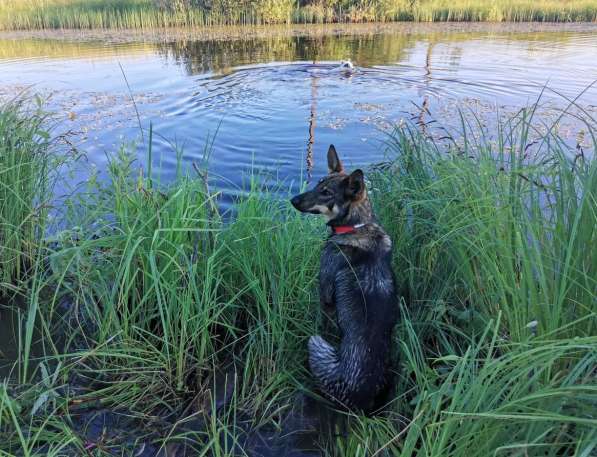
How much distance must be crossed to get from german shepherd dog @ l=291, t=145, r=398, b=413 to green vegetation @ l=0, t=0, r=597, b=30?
2081 cm

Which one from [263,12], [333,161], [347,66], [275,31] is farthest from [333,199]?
[263,12]

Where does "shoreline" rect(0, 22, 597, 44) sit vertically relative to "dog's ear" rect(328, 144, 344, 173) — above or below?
above

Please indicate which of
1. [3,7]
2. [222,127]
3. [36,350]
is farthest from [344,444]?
[3,7]

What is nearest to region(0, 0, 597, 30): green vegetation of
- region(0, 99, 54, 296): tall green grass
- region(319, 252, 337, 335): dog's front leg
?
region(0, 99, 54, 296): tall green grass

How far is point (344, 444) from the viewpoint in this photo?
2.26 metres

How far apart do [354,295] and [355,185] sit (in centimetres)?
67

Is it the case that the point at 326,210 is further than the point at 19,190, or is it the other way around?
the point at 19,190

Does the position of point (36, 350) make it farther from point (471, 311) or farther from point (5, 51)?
point (5, 51)

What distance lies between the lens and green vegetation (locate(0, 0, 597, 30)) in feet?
65.5

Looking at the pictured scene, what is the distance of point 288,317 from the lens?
275 cm

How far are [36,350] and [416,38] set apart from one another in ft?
56.7

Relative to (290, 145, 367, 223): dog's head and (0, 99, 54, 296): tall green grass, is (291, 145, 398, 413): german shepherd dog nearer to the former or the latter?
(290, 145, 367, 223): dog's head

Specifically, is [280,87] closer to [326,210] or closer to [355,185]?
[326,210]

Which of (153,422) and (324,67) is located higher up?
(324,67)
